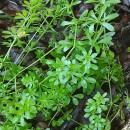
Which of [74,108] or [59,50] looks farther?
[74,108]

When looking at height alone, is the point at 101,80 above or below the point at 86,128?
above

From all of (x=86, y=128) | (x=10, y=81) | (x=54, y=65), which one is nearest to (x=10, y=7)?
(x=10, y=81)

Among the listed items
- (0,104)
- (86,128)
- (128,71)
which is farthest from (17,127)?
(128,71)

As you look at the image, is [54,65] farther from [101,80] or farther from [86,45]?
[101,80]

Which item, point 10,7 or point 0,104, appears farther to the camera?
point 10,7

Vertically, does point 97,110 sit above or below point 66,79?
below

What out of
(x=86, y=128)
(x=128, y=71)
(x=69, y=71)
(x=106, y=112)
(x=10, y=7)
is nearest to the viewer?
(x=69, y=71)

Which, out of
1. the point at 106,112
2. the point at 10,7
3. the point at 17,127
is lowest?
the point at 106,112

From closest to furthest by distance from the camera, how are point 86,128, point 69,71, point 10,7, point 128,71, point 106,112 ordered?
point 69,71, point 86,128, point 106,112, point 128,71, point 10,7

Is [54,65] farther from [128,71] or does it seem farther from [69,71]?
[128,71]
